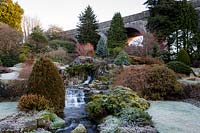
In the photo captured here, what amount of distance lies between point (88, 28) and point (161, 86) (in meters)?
18.4

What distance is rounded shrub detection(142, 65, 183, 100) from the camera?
37.8 ft

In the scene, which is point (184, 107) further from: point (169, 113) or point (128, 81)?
point (128, 81)

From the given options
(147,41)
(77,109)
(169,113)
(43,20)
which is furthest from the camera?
(43,20)

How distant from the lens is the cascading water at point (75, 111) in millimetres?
8164

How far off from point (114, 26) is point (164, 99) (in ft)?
52.9

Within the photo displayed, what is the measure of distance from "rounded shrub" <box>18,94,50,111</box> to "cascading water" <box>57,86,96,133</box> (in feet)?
2.87

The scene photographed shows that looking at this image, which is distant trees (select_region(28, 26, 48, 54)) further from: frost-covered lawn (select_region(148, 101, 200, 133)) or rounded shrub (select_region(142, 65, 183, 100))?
frost-covered lawn (select_region(148, 101, 200, 133))

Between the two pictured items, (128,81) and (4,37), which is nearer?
(128,81)

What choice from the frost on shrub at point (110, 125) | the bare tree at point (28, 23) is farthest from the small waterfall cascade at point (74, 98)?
the bare tree at point (28, 23)

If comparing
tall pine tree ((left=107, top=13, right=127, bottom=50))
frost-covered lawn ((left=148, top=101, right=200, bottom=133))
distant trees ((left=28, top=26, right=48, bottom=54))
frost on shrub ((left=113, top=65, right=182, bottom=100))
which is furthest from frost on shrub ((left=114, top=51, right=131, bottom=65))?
distant trees ((left=28, top=26, right=48, bottom=54))

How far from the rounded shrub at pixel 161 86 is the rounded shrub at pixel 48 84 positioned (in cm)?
378

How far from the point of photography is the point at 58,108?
9266mm

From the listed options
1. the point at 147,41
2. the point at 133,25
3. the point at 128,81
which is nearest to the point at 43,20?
the point at 133,25

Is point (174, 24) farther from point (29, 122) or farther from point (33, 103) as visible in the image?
point (29, 122)
